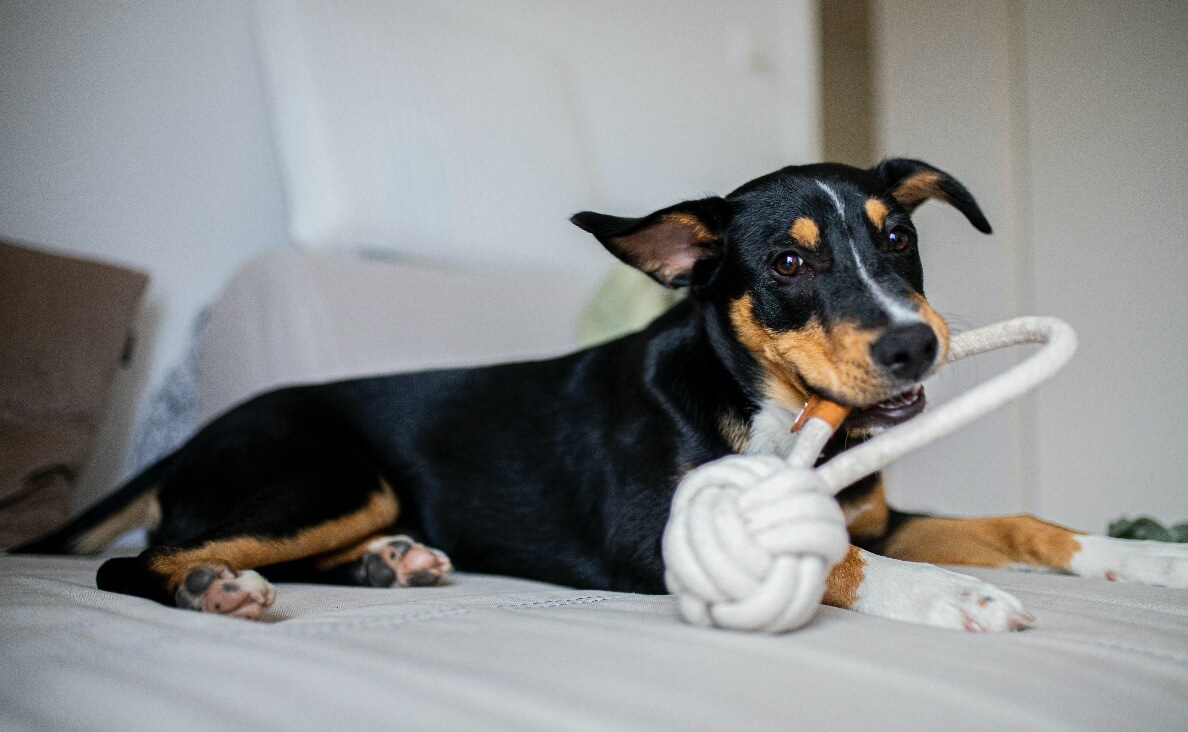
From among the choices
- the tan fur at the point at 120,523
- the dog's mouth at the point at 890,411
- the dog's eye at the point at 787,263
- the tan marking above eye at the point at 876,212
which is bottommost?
the tan fur at the point at 120,523

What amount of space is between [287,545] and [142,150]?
1749 millimetres

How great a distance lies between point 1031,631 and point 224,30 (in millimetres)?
2965

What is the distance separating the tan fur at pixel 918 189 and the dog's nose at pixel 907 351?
1.70 ft

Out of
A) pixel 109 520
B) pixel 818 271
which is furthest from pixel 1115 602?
pixel 109 520

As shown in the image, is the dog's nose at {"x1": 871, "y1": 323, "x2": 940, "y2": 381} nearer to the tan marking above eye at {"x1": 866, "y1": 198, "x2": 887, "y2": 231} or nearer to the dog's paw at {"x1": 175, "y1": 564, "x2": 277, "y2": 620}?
the tan marking above eye at {"x1": 866, "y1": 198, "x2": 887, "y2": 231}

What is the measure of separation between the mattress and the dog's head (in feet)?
1.23

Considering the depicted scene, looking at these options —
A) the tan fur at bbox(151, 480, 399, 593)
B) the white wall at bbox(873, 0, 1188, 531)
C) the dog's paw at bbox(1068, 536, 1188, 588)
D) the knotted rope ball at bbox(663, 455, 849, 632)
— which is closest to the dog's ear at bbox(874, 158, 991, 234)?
the dog's paw at bbox(1068, 536, 1188, 588)

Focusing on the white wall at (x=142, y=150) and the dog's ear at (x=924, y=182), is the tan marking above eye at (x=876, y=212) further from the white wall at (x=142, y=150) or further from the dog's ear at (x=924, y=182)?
the white wall at (x=142, y=150)

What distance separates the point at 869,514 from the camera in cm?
175

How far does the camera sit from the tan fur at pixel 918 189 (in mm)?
1738

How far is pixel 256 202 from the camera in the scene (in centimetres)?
313

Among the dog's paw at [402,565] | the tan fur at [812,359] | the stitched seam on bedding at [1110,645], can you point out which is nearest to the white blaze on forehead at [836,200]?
the tan fur at [812,359]

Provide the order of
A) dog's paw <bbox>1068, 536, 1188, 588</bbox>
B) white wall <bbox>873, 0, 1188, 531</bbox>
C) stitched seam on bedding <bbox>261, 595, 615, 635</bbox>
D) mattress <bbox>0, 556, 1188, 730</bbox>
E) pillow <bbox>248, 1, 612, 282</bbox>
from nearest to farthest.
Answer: mattress <bbox>0, 556, 1188, 730</bbox>
stitched seam on bedding <bbox>261, 595, 615, 635</bbox>
dog's paw <bbox>1068, 536, 1188, 588</bbox>
pillow <bbox>248, 1, 612, 282</bbox>
white wall <bbox>873, 0, 1188, 531</bbox>

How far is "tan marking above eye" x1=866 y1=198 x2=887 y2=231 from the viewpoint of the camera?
156cm
